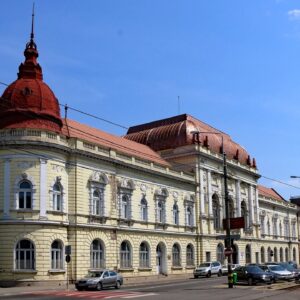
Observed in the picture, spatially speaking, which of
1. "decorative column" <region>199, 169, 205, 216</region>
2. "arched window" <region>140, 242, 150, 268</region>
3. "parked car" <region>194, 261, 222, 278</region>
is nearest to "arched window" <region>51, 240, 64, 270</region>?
"arched window" <region>140, 242, 150, 268</region>

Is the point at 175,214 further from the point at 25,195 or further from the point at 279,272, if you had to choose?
the point at 25,195

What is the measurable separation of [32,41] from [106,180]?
592 inches

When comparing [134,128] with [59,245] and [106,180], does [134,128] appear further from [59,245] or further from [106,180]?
[59,245]

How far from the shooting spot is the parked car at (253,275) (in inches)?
1617

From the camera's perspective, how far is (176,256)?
62.8 meters

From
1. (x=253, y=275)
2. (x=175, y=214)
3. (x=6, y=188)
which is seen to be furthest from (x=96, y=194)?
(x=253, y=275)

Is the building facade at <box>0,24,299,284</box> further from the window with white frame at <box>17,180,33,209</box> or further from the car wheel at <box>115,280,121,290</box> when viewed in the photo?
the car wheel at <box>115,280,121,290</box>

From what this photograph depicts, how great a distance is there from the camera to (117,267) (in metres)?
51.8

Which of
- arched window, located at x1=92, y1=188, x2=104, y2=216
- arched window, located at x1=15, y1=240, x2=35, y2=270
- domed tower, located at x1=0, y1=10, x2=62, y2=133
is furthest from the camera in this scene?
arched window, located at x1=92, y1=188, x2=104, y2=216

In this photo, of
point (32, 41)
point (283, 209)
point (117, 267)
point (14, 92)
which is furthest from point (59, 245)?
point (283, 209)

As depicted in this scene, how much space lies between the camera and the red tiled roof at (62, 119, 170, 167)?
5402 centimetres

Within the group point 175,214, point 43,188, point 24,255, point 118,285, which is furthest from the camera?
point 175,214

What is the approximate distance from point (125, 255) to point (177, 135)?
23.0 m

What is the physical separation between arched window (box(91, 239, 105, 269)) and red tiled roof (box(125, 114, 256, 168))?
78.4 feet
